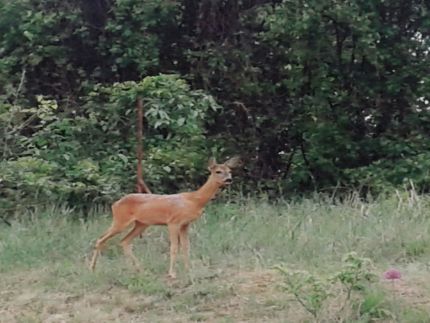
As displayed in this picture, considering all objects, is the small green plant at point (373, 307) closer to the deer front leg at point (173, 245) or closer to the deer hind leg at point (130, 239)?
the deer front leg at point (173, 245)

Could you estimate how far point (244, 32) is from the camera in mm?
14633

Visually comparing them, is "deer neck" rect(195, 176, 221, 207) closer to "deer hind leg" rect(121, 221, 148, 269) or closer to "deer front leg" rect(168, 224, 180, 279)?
"deer front leg" rect(168, 224, 180, 279)

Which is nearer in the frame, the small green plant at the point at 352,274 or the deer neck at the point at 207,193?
the small green plant at the point at 352,274

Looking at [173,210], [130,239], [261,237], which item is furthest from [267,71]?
[173,210]

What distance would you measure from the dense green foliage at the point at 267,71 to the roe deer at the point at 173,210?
17.7 ft

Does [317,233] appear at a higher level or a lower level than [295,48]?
lower

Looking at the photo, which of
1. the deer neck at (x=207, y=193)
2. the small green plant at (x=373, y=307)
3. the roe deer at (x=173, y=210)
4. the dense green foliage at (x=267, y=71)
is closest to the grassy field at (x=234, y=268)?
the small green plant at (x=373, y=307)

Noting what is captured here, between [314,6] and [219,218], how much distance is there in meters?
5.03

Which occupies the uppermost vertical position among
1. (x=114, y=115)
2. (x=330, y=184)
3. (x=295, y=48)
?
(x=295, y=48)

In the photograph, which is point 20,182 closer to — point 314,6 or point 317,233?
point 317,233

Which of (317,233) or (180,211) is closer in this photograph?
(180,211)

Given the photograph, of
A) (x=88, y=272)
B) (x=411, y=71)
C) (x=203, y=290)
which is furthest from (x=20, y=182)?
(x=411, y=71)

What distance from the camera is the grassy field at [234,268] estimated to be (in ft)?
21.8

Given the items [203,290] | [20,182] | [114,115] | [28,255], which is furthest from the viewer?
[114,115]
